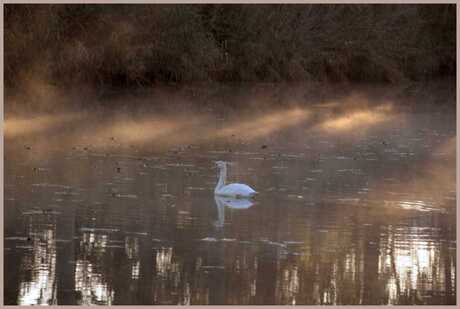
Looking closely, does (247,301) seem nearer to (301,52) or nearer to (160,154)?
(160,154)

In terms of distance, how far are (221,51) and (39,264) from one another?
2486cm

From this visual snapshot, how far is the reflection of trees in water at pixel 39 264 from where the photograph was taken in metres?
7.66

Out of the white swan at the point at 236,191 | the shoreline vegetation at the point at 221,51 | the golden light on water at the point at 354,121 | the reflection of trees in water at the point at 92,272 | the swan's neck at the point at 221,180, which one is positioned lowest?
the reflection of trees in water at the point at 92,272

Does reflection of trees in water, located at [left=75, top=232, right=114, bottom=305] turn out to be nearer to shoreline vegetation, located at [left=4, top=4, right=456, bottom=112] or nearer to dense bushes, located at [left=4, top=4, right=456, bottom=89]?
shoreline vegetation, located at [left=4, top=4, right=456, bottom=112]

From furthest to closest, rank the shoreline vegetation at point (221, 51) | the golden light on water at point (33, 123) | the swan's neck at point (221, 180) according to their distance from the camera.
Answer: the shoreline vegetation at point (221, 51), the golden light on water at point (33, 123), the swan's neck at point (221, 180)

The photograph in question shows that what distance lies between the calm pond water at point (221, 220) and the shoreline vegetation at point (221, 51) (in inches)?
285

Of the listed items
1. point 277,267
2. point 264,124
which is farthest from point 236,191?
point 264,124

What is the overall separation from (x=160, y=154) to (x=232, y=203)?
12.6ft

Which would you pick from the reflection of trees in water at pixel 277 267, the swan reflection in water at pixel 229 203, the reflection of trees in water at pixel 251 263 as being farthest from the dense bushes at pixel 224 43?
the reflection of trees in water at pixel 277 267

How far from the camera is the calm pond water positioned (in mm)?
8047

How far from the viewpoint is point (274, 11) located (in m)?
33.6

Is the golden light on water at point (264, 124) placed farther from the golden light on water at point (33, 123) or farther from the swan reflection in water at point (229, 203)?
the swan reflection in water at point (229, 203)

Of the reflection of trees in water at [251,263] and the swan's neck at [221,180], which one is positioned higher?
the swan's neck at [221,180]

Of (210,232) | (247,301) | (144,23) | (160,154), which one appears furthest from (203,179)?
(144,23)
